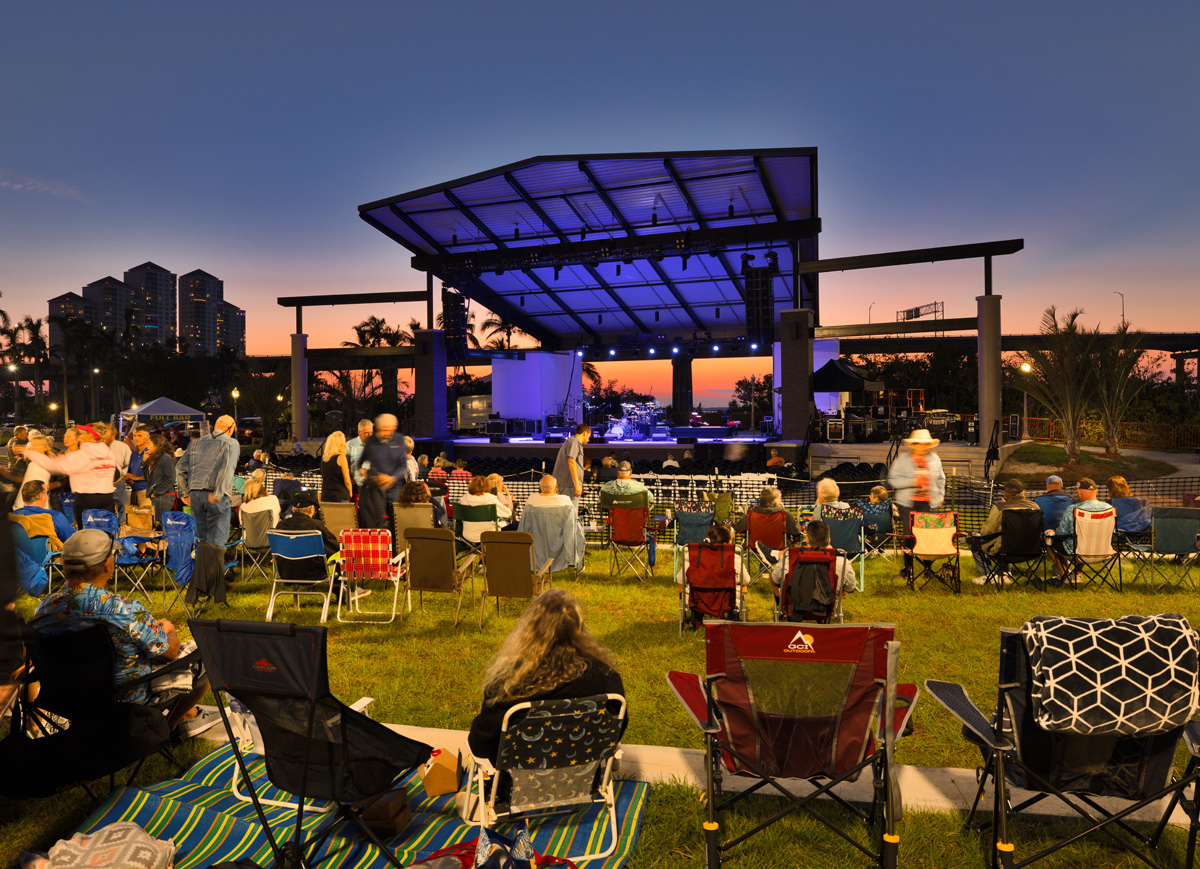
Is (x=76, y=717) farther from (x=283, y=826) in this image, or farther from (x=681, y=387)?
(x=681, y=387)

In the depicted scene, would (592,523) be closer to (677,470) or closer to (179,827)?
(677,470)

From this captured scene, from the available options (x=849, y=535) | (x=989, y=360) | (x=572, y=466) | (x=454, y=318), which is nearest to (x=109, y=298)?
(x=454, y=318)

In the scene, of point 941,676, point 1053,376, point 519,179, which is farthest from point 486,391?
point 941,676

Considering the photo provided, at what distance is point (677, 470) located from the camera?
1560cm

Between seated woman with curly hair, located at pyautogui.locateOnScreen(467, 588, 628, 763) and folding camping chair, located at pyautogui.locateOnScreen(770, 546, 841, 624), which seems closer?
seated woman with curly hair, located at pyautogui.locateOnScreen(467, 588, 628, 763)

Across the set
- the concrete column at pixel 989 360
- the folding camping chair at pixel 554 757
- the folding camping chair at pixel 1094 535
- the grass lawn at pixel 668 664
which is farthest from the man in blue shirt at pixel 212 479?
the concrete column at pixel 989 360

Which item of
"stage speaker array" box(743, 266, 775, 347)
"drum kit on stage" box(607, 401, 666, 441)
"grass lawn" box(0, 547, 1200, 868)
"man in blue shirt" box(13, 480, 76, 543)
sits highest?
"stage speaker array" box(743, 266, 775, 347)

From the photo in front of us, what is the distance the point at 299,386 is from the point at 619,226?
37.8 feet

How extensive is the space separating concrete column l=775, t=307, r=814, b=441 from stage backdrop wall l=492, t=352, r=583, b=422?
33.7 feet

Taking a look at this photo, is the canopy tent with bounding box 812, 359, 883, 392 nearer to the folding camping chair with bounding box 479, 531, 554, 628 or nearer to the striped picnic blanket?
the folding camping chair with bounding box 479, 531, 554, 628

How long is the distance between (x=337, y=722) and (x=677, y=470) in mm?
13364

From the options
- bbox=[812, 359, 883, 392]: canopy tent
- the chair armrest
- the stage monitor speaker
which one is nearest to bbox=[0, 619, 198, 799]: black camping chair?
the chair armrest

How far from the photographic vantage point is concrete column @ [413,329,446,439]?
21.9 metres

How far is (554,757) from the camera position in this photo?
2.59m
